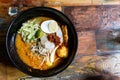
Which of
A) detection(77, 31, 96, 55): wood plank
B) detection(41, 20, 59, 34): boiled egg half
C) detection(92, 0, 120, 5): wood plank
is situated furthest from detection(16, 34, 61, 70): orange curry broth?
detection(92, 0, 120, 5): wood plank

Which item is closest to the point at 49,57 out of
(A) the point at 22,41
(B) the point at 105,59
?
(A) the point at 22,41

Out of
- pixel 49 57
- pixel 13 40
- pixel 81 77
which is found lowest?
pixel 81 77

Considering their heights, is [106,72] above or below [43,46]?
below

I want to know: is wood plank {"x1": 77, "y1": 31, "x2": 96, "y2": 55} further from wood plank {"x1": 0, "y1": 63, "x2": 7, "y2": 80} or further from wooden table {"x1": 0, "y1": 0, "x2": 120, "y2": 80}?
wood plank {"x1": 0, "y1": 63, "x2": 7, "y2": 80}

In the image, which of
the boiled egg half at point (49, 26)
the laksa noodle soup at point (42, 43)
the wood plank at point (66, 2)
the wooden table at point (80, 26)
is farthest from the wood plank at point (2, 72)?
the wood plank at point (66, 2)

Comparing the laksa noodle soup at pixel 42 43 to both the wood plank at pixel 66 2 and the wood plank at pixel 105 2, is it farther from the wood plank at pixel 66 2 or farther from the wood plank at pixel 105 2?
the wood plank at pixel 105 2

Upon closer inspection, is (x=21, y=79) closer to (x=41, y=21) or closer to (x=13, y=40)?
(x=13, y=40)

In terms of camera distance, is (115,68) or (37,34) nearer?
(37,34)
